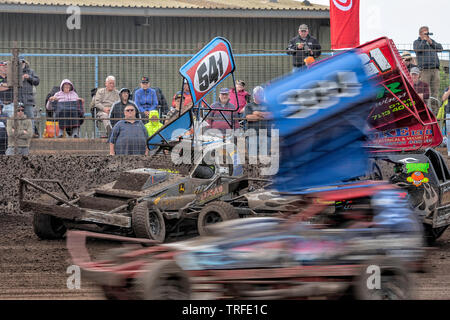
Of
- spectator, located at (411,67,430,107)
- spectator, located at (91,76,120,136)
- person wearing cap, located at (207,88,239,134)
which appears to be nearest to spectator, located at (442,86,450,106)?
spectator, located at (411,67,430,107)

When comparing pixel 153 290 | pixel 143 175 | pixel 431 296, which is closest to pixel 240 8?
pixel 143 175

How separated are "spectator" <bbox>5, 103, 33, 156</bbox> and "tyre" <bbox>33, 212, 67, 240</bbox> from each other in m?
A: 2.65

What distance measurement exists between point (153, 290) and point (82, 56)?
29.6 feet

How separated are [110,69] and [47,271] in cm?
631

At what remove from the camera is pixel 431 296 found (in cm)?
643

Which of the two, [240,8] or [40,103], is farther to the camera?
[240,8]

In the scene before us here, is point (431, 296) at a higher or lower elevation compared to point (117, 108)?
lower

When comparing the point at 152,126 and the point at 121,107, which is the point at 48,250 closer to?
the point at 152,126

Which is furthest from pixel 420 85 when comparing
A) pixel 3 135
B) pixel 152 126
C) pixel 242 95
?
pixel 3 135

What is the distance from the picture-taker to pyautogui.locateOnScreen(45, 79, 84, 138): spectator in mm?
12812

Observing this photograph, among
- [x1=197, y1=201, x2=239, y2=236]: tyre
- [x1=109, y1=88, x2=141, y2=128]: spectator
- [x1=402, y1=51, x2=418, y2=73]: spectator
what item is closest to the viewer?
[x1=197, y1=201, x2=239, y2=236]: tyre

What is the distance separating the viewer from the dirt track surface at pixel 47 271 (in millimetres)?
6609

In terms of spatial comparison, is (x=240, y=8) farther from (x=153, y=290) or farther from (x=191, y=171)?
(x=153, y=290)

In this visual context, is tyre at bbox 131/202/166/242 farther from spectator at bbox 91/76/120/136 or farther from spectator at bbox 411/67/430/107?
spectator at bbox 411/67/430/107
